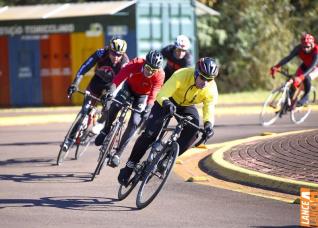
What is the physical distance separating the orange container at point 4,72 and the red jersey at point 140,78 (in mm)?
17765

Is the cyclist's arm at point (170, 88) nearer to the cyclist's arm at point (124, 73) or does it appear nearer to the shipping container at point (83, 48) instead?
the cyclist's arm at point (124, 73)

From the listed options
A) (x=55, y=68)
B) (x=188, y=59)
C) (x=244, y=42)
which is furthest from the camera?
(x=244, y=42)

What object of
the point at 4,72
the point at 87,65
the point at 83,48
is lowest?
the point at 4,72

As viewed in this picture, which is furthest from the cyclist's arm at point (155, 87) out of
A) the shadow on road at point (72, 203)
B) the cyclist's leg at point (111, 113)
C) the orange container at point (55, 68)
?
the orange container at point (55, 68)

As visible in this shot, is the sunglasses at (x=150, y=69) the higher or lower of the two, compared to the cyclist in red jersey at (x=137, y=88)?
higher

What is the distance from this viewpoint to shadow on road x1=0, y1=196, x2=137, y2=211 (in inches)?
374

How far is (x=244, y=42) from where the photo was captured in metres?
33.4

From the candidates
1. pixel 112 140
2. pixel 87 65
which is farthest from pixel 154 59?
pixel 87 65

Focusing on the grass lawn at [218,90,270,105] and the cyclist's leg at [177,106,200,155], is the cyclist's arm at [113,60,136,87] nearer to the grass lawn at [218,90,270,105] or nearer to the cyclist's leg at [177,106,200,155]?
the cyclist's leg at [177,106,200,155]

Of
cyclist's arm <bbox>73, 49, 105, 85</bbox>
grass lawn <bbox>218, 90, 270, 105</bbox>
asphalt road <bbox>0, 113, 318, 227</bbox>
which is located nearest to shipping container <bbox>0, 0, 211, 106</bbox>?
grass lawn <bbox>218, 90, 270, 105</bbox>

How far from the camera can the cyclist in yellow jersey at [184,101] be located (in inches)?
377

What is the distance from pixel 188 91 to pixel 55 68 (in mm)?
19010

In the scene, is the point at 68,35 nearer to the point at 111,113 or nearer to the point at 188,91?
the point at 111,113

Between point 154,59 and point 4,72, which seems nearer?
point 154,59
